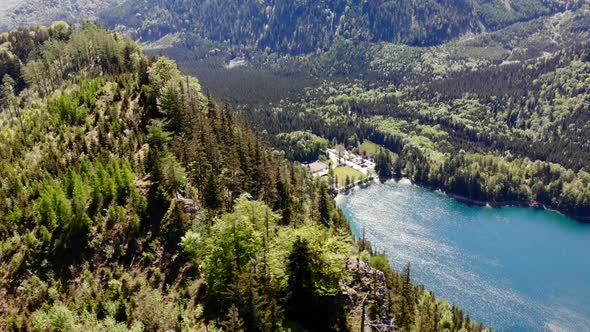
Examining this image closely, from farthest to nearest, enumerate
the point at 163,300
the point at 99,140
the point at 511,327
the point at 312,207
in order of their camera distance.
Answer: the point at 511,327, the point at 312,207, the point at 99,140, the point at 163,300

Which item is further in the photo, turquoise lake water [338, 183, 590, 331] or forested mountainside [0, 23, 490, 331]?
turquoise lake water [338, 183, 590, 331]

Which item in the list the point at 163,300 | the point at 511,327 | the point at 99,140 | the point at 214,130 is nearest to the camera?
the point at 163,300

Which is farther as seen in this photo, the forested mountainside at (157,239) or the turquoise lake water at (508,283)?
the turquoise lake water at (508,283)

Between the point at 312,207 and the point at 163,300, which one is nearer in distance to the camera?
the point at 163,300

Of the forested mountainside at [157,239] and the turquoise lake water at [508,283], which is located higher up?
the forested mountainside at [157,239]

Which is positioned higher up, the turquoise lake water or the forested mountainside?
the forested mountainside

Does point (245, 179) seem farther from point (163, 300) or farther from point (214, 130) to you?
point (163, 300)

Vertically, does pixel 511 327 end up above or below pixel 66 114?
below

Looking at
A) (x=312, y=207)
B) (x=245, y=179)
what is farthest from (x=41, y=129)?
(x=312, y=207)
